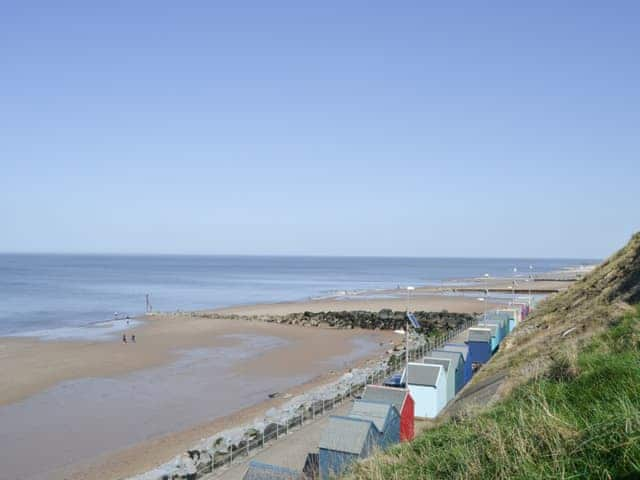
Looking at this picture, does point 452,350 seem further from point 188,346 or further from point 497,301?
point 497,301

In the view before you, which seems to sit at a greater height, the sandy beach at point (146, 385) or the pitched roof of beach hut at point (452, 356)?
the pitched roof of beach hut at point (452, 356)

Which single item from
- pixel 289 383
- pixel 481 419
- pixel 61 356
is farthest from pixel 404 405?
pixel 61 356

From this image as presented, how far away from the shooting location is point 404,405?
59.1 feet

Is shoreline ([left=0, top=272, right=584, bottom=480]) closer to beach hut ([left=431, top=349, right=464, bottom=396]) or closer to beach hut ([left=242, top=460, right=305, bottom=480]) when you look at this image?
beach hut ([left=242, top=460, right=305, bottom=480])

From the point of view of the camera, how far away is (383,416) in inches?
625

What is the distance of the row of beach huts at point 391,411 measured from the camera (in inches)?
534

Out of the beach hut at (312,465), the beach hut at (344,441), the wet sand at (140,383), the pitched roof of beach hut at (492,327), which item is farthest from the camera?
the pitched roof of beach hut at (492,327)

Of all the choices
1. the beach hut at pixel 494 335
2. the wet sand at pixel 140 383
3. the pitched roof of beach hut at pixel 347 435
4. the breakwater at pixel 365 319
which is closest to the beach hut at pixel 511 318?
the beach hut at pixel 494 335

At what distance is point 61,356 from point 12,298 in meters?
50.2

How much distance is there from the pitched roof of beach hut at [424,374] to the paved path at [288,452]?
388 centimetres

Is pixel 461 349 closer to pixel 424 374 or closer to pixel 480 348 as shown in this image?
pixel 480 348

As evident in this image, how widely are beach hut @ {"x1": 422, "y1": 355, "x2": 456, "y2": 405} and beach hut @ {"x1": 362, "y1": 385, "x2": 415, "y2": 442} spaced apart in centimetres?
428

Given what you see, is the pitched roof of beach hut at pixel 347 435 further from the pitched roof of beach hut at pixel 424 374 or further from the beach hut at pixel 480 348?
the beach hut at pixel 480 348

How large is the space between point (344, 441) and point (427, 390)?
802cm
